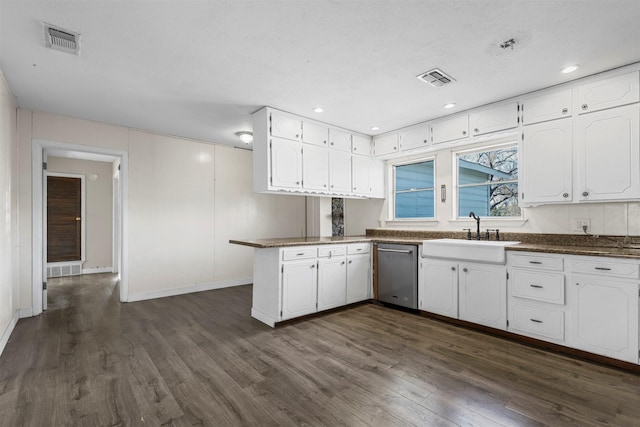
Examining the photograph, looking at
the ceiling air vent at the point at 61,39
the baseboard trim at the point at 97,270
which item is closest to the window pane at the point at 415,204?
the ceiling air vent at the point at 61,39

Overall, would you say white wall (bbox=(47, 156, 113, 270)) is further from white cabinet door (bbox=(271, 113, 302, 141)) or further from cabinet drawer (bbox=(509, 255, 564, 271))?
cabinet drawer (bbox=(509, 255, 564, 271))

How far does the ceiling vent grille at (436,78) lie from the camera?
8.94ft

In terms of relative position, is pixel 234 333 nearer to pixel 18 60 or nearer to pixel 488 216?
pixel 18 60

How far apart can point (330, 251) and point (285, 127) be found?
1.62 meters

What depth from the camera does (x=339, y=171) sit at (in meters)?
4.31

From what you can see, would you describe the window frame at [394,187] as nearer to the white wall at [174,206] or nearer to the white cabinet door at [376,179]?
the white cabinet door at [376,179]

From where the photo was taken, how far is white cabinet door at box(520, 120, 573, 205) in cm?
292

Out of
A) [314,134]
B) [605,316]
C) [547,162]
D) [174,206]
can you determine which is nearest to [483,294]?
[605,316]

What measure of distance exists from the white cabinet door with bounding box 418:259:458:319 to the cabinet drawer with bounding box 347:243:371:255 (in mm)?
810

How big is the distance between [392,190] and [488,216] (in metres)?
1.51

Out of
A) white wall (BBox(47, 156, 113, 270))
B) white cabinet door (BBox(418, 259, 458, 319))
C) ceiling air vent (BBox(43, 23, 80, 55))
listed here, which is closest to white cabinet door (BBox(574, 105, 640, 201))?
white cabinet door (BBox(418, 259, 458, 319))

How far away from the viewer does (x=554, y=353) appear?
8.70 feet

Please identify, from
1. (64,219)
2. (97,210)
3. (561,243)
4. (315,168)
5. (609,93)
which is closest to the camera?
(609,93)

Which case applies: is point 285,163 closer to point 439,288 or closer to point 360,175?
point 360,175
